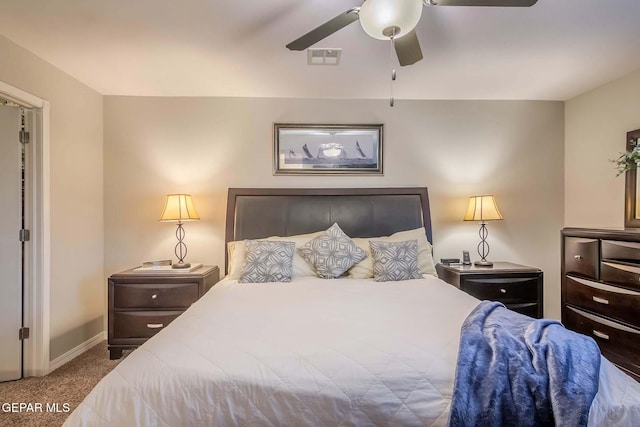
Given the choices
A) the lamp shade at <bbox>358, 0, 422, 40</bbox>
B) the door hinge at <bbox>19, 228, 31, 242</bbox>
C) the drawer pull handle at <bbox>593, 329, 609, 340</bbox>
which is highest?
the lamp shade at <bbox>358, 0, 422, 40</bbox>

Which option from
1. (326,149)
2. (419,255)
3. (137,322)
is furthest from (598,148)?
(137,322)

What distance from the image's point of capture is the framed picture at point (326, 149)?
3322mm

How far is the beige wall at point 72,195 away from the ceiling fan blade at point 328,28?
2.21 m

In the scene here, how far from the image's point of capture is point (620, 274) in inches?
88.5

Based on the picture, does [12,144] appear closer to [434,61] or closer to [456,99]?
[434,61]

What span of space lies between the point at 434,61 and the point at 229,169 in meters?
2.20

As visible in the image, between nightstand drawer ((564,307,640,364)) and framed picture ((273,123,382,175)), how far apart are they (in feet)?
7.13

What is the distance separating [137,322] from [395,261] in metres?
2.30

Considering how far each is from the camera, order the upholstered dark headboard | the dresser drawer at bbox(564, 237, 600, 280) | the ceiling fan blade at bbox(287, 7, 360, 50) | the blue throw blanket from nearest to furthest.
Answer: the blue throw blanket
the ceiling fan blade at bbox(287, 7, 360, 50)
the dresser drawer at bbox(564, 237, 600, 280)
the upholstered dark headboard

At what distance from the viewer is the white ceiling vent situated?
2387 millimetres

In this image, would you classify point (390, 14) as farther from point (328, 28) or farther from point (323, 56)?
point (323, 56)

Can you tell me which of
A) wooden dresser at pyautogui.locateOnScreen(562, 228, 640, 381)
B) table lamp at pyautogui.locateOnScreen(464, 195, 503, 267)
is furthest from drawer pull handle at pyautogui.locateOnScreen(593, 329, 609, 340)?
table lamp at pyautogui.locateOnScreen(464, 195, 503, 267)

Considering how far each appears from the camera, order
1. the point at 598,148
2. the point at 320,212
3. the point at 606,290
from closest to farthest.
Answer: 1. the point at 606,290
2. the point at 598,148
3. the point at 320,212

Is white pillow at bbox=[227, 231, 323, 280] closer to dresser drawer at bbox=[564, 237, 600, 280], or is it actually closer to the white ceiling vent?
the white ceiling vent
